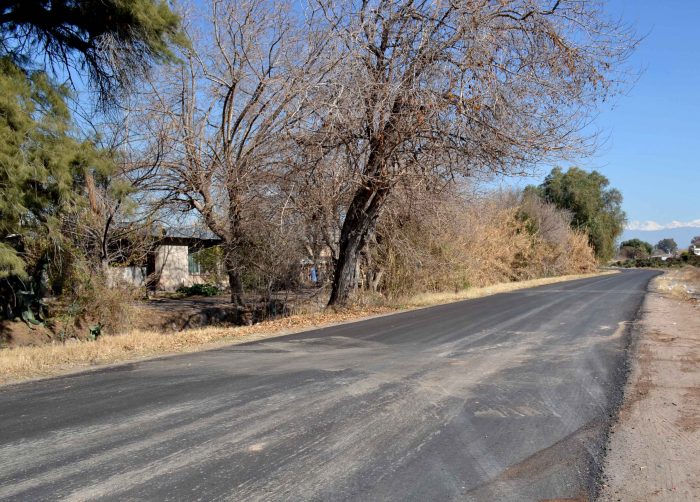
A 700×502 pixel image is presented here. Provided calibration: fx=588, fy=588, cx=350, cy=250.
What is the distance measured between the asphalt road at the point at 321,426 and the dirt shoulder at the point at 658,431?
20cm

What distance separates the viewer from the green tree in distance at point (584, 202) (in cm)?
6956

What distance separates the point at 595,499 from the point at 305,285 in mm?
17765

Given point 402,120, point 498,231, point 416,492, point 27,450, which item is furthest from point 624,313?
point 498,231

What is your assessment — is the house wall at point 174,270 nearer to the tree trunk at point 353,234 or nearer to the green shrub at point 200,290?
the green shrub at point 200,290

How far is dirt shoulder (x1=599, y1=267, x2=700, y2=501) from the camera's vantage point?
175 inches

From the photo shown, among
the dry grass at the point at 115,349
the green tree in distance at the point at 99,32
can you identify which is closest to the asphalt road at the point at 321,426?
the dry grass at the point at 115,349

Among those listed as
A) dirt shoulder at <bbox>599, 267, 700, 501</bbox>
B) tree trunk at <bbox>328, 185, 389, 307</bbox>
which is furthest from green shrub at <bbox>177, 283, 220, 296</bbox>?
dirt shoulder at <bbox>599, 267, 700, 501</bbox>

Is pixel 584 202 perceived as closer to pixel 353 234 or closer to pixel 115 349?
pixel 353 234

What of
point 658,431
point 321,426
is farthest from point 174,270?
point 658,431

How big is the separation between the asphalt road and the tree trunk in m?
7.90

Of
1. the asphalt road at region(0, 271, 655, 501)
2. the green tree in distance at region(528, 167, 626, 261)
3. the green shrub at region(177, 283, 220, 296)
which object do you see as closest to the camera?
the asphalt road at region(0, 271, 655, 501)

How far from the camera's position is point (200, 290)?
30266 mm

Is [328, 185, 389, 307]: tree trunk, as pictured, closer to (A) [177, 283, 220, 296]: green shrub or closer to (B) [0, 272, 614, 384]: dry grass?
(B) [0, 272, 614, 384]: dry grass

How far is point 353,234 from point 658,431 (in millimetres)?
13337
